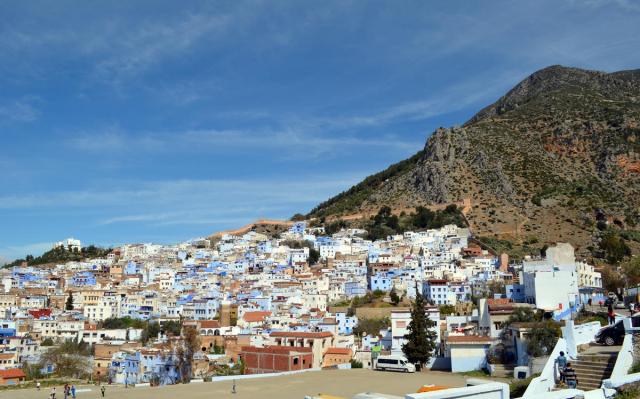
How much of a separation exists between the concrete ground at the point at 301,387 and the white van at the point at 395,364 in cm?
82

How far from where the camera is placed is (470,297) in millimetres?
50656

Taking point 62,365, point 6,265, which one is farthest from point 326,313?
point 6,265

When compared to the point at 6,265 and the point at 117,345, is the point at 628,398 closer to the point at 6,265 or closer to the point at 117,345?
the point at 117,345

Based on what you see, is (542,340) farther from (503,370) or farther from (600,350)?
(600,350)

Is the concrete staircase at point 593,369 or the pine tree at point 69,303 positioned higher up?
the concrete staircase at point 593,369

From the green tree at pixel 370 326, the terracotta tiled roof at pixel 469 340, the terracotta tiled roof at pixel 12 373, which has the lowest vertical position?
the terracotta tiled roof at pixel 12 373

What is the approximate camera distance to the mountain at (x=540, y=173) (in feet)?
230

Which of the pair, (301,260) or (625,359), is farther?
(301,260)

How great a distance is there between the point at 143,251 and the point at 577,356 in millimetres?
81356

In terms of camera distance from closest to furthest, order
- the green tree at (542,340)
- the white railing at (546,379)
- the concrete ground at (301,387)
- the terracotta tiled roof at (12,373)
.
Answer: the white railing at (546,379) < the concrete ground at (301,387) < the green tree at (542,340) < the terracotta tiled roof at (12,373)

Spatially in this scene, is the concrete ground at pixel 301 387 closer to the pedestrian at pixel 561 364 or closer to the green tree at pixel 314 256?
the pedestrian at pixel 561 364

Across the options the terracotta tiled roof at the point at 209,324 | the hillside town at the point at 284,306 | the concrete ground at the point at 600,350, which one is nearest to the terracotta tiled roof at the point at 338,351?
the hillside town at the point at 284,306

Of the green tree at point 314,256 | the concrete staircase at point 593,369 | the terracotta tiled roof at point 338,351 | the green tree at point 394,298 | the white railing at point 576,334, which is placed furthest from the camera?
the green tree at point 314,256

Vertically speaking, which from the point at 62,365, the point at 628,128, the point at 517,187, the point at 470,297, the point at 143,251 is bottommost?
the point at 62,365
